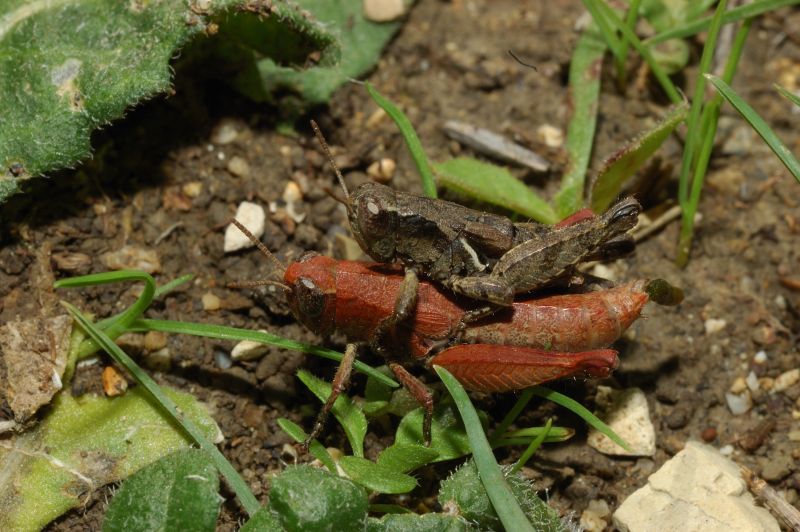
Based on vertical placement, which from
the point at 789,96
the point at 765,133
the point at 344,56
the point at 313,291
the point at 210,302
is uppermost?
the point at 789,96

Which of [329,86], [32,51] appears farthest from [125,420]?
[329,86]

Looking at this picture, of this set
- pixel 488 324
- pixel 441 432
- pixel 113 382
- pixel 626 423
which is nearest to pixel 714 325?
pixel 626 423

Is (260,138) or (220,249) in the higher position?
(260,138)

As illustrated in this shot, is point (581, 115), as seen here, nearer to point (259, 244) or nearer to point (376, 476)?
point (259, 244)

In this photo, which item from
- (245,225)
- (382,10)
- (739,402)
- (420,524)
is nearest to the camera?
(420,524)

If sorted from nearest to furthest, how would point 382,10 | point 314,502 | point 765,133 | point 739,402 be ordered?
point 314,502 → point 765,133 → point 739,402 → point 382,10

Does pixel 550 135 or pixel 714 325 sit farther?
pixel 550 135

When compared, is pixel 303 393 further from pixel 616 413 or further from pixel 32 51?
pixel 32 51

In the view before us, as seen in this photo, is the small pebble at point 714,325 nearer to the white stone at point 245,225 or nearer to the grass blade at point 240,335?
the grass blade at point 240,335
